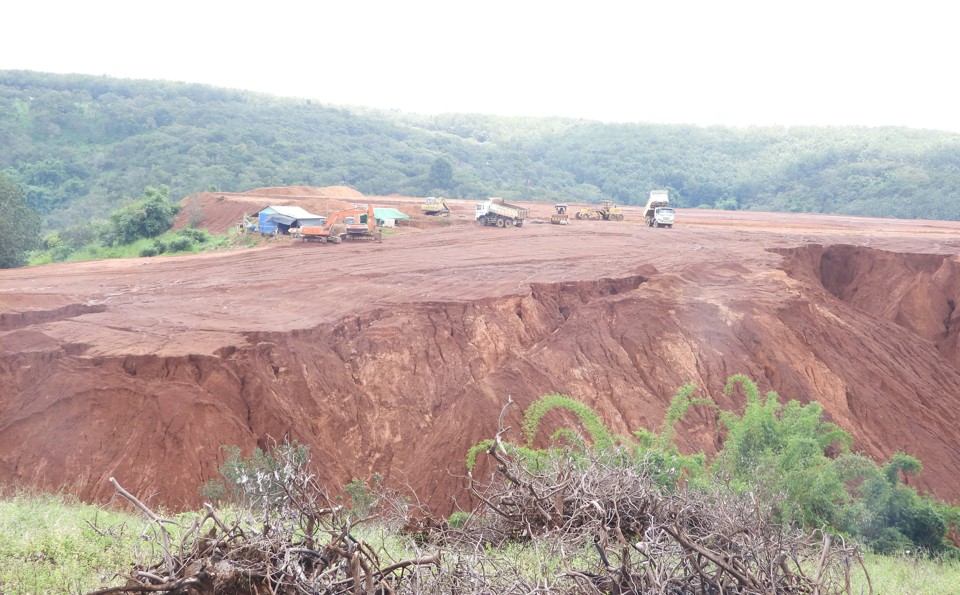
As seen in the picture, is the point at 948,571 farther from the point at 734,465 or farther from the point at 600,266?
the point at 600,266

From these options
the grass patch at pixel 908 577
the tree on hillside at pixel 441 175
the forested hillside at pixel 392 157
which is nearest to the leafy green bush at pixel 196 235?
the forested hillside at pixel 392 157

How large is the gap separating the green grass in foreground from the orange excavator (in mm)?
21380

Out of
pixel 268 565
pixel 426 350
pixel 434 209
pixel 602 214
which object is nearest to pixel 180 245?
pixel 434 209

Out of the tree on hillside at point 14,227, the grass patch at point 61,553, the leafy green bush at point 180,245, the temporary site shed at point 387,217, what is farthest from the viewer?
the temporary site shed at point 387,217

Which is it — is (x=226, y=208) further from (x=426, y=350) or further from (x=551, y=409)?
(x=551, y=409)

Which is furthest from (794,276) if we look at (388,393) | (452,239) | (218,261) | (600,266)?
(218,261)

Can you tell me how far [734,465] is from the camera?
42.1 feet

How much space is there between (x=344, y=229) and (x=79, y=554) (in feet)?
79.5

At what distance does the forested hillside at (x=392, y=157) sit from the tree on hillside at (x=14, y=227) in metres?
17.9

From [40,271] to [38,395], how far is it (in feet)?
39.3

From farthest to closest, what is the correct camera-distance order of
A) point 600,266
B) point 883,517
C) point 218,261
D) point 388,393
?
1. point 218,261
2. point 600,266
3. point 388,393
4. point 883,517

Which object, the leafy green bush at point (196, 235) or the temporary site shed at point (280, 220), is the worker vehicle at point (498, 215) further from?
the leafy green bush at point (196, 235)

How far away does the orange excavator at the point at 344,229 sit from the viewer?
29.2 m

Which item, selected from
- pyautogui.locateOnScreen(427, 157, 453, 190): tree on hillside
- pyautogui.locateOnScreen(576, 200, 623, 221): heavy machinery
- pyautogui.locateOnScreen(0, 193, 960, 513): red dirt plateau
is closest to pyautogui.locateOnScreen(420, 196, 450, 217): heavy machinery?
pyautogui.locateOnScreen(576, 200, 623, 221): heavy machinery
